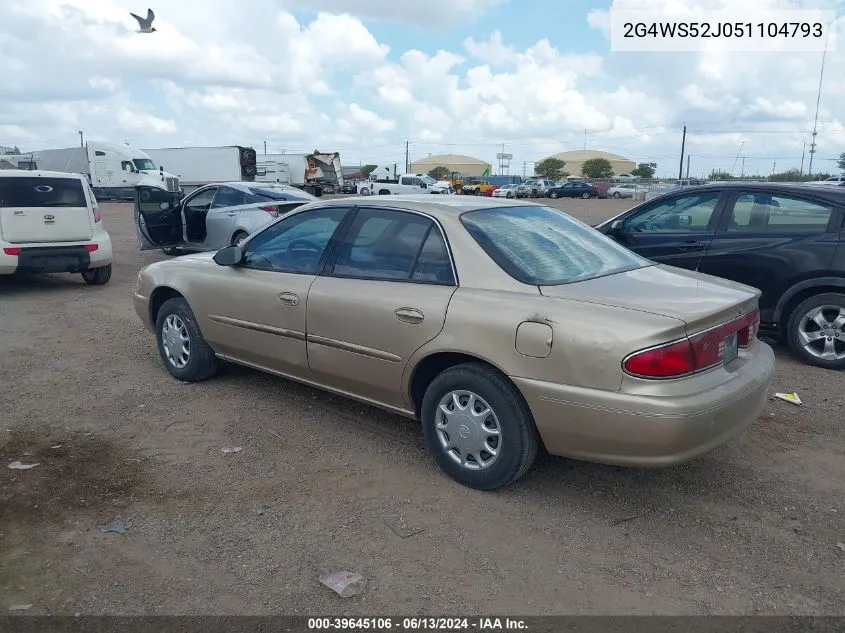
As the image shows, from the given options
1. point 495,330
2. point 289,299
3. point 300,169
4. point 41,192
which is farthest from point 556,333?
point 300,169

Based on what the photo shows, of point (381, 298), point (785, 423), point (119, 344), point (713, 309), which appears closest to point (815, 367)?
point (785, 423)

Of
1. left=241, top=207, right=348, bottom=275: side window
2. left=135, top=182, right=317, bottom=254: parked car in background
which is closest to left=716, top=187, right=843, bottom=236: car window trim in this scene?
left=241, top=207, right=348, bottom=275: side window

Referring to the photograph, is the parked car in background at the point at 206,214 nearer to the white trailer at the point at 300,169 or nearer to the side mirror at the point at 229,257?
the side mirror at the point at 229,257

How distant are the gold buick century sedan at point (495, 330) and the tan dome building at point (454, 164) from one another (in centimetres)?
11586

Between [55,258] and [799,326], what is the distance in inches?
349

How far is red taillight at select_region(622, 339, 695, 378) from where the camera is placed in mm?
3074

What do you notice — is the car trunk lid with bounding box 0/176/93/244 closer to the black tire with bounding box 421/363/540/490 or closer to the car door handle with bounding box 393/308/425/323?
the car door handle with bounding box 393/308/425/323

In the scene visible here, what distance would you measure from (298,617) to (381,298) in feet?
6.00

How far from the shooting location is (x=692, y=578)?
9.74 ft

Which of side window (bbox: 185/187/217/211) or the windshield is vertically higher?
the windshield

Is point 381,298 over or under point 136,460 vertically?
over

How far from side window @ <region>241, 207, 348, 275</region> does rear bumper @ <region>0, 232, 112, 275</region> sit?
18.1 ft

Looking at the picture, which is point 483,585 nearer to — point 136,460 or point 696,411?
point 696,411

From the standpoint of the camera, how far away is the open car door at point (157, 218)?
11.2 m
